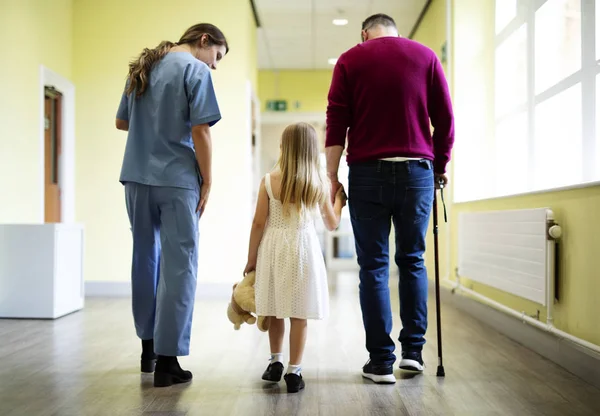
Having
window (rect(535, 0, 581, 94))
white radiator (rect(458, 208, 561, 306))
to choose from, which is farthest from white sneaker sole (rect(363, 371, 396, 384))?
window (rect(535, 0, 581, 94))

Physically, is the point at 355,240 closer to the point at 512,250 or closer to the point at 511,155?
the point at 512,250

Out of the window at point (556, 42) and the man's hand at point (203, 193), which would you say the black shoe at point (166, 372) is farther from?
the window at point (556, 42)

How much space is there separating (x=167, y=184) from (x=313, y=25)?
4882mm

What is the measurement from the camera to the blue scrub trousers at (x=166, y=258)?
7.58ft

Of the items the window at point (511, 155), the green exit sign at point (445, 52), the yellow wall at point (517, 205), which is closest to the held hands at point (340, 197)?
the yellow wall at point (517, 205)

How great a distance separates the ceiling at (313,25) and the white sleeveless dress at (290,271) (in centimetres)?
416

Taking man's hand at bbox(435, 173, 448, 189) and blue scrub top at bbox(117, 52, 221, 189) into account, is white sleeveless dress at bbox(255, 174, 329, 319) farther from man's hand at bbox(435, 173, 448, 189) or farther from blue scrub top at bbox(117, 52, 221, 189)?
man's hand at bbox(435, 173, 448, 189)

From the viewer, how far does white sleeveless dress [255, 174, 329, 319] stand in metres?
2.29

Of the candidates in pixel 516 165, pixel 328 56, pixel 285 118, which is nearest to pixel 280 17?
pixel 328 56

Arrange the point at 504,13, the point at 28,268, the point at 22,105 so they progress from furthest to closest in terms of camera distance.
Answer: the point at 22,105
the point at 504,13
the point at 28,268

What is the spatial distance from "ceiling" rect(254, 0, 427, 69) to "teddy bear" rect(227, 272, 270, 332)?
4.23 m

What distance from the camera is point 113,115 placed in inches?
222

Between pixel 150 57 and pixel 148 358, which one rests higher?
pixel 150 57

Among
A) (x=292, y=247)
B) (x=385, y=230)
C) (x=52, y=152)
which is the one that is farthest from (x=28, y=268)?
(x=385, y=230)
